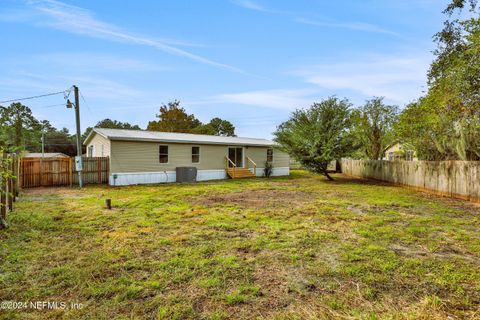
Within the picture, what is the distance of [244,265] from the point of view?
356 cm

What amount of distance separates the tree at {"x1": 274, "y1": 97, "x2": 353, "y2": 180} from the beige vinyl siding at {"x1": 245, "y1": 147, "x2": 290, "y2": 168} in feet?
12.3

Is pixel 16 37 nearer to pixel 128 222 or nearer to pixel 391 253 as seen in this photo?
pixel 128 222

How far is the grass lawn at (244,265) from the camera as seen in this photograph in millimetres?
2555

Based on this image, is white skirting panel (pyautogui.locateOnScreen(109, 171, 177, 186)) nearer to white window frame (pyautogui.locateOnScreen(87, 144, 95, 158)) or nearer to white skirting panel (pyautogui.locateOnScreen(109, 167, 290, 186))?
white skirting panel (pyautogui.locateOnScreen(109, 167, 290, 186))

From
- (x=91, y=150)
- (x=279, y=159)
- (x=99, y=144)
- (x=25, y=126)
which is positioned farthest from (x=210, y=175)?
(x=25, y=126)

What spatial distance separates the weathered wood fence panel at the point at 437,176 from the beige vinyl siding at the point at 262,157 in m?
7.18

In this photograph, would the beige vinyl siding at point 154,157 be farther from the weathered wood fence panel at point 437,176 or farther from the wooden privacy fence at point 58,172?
the weathered wood fence panel at point 437,176

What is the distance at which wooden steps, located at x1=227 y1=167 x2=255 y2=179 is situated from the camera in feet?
58.1

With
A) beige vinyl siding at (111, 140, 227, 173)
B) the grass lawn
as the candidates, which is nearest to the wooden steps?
beige vinyl siding at (111, 140, 227, 173)

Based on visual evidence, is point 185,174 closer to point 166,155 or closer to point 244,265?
point 166,155

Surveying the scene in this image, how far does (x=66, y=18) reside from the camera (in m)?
9.05

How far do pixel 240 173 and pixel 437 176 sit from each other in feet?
36.2

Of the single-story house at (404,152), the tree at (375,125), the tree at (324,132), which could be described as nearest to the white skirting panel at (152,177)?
the tree at (324,132)

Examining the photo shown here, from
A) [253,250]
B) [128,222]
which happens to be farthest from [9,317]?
[128,222]
